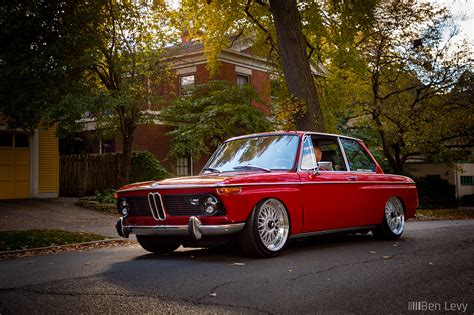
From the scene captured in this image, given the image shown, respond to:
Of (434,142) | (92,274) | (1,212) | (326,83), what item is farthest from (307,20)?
(92,274)

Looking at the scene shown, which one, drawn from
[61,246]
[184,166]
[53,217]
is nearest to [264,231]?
[61,246]

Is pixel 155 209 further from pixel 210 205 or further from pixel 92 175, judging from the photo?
pixel 92 175

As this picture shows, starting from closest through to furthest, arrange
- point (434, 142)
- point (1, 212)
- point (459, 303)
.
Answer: point (459, 303) < point (1, 212) < point (434, 142)

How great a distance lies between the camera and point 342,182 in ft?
26.2

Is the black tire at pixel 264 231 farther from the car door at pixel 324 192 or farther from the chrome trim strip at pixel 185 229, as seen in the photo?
the car door at pixel 324 192

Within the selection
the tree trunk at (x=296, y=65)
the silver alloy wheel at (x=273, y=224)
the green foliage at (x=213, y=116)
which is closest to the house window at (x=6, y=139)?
the green foliage at (x=213, y=116)

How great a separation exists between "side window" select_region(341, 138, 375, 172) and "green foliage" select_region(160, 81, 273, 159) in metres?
13.9

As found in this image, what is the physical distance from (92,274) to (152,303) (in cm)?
173

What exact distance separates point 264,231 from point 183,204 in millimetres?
1075

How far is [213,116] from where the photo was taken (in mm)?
23625

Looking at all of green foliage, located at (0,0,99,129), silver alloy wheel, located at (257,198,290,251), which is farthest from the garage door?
silver alloy wheel, located at (257,198,290,251)

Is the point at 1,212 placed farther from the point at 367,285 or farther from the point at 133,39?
the point at 367,285

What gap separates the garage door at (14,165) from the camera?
66.2 ft

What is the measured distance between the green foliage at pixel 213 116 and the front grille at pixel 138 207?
49.7ft
